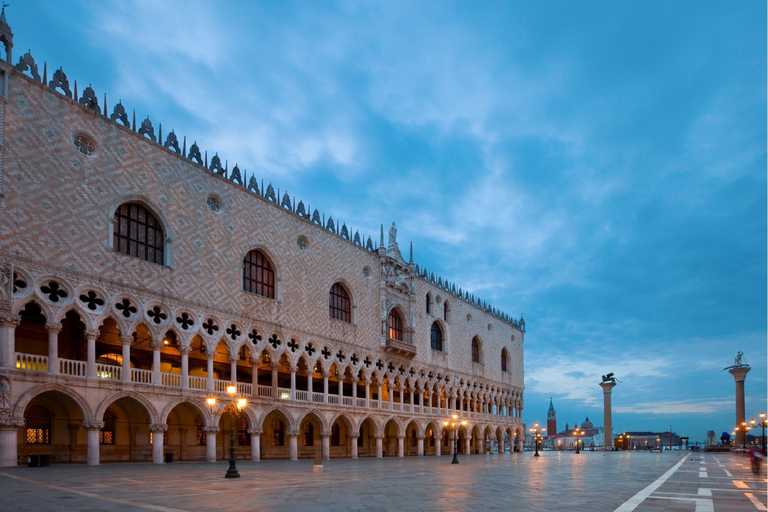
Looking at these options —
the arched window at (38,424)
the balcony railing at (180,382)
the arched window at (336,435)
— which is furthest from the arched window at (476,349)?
the arched window at (38,424)

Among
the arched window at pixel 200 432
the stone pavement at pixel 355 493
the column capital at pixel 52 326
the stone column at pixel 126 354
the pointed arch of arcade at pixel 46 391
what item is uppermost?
the column capital at pixel 52 326

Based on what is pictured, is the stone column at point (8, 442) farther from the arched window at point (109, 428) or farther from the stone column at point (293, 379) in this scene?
the stone column at point (293, 379)

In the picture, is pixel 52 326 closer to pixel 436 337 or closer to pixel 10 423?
pixel 10 423

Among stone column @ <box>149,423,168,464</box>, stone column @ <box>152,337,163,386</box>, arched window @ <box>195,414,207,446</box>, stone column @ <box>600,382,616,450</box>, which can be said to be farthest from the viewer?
stone column @ <box>600,382,616,450</box>

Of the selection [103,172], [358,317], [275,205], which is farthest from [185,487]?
[358,317]

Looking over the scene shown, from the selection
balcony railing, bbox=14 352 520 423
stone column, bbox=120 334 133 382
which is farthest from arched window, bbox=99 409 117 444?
stone column, bbox=120 334 133 382

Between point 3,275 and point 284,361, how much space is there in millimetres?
A: 14228

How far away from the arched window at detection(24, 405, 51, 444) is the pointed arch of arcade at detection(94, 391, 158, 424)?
2003 millimetres

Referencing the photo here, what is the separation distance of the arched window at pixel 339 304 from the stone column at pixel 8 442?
17752mm

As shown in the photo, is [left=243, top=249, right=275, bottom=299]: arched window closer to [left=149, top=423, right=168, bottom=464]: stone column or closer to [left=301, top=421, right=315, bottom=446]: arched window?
[left=149, top=423, right=168, bottom=464]: stone column

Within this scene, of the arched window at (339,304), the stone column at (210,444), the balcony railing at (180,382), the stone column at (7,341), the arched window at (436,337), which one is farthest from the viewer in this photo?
the arched window at (436,337)

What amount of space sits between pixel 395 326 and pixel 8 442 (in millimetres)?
25964

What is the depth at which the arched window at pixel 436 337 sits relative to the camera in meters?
46.6

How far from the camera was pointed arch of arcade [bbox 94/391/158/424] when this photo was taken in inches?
860
